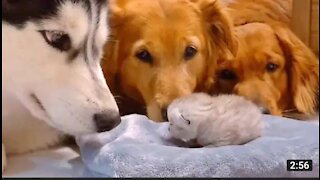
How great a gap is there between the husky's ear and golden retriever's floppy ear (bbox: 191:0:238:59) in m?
0.35

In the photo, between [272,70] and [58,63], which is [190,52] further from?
[58,63]

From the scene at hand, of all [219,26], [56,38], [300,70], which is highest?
[56,38]

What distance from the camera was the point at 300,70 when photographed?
1147 millimetres

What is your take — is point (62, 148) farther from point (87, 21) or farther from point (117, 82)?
point (87, 21)

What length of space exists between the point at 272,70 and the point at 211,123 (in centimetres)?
22

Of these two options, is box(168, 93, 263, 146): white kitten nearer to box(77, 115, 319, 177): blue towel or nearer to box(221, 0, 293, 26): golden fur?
box(77, 115, 319, 177): blue towel

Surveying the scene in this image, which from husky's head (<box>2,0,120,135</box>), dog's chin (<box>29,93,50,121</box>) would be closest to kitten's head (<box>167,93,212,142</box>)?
husky's head (<box>2,0,120,135</box>)

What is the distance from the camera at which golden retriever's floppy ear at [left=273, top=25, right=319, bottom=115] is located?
1.12 metres

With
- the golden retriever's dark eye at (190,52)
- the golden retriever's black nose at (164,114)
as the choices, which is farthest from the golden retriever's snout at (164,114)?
the golden retriever's dark eye at (190,52)

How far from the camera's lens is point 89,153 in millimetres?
963

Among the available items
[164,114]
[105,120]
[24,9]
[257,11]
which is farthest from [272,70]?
[24,9]

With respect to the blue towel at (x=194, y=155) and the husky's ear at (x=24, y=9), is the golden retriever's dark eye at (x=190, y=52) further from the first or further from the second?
the husky's ear at (x=24, y=9)

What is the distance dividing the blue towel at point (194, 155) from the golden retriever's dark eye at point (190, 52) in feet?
0.55

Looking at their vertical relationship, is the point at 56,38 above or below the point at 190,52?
above
